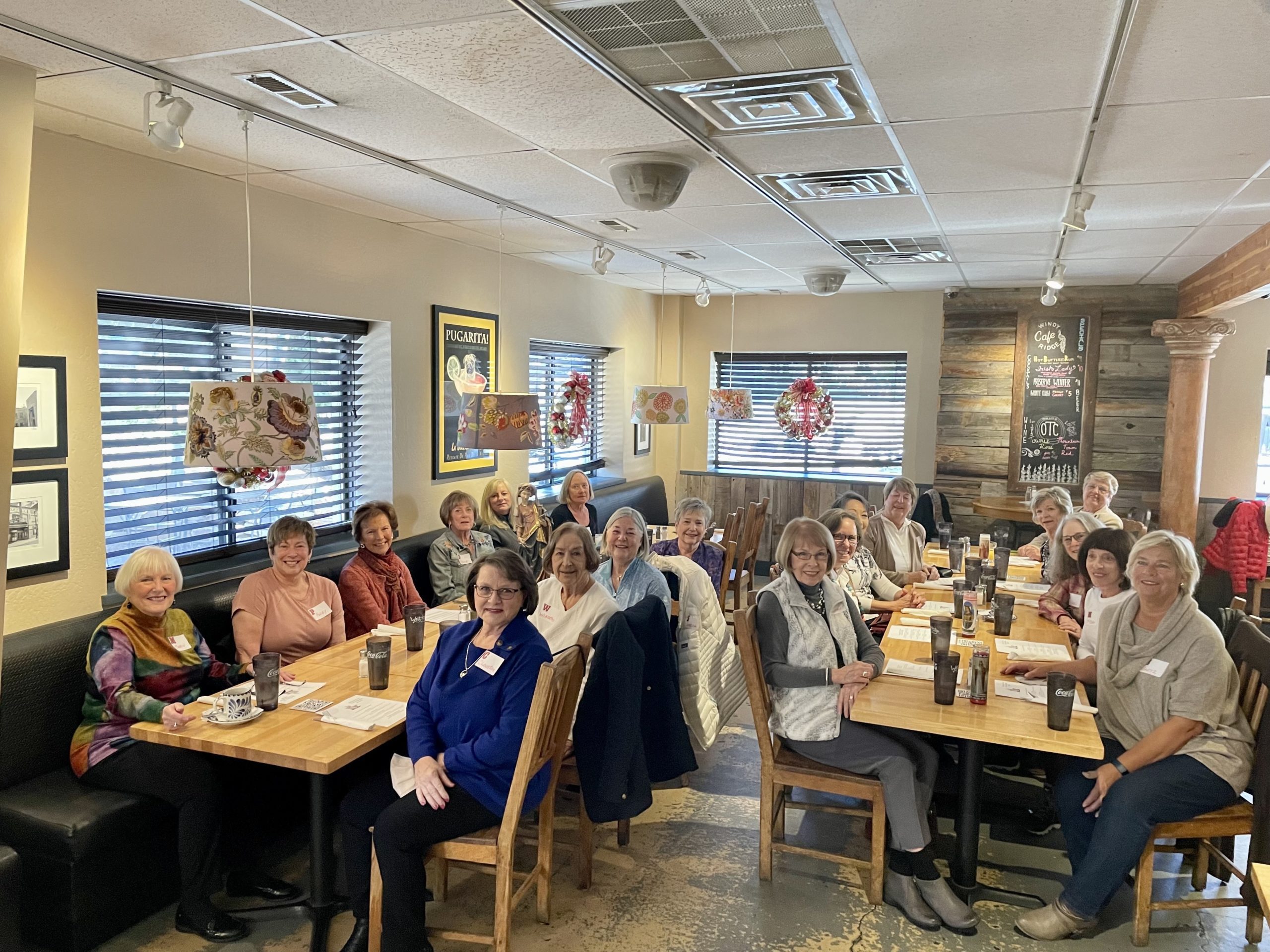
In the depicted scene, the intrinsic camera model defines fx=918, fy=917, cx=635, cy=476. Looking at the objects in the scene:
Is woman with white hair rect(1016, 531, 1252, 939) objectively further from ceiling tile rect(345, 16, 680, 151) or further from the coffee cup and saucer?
the coffee cup and saucer

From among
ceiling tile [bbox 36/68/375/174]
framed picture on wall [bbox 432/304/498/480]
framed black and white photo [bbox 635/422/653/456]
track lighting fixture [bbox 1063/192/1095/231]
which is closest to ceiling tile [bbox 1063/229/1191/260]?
track lighting fixture [bbox 1063/192/1095/231]

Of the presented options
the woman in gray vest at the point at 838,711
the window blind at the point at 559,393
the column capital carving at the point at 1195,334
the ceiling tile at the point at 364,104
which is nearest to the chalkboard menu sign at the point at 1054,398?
the column capital carving at the point at 1195,334

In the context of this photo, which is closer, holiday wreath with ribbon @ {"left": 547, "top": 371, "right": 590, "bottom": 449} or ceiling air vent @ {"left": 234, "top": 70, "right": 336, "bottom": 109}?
ceiling air vent @ {"left": 234, "top": 70, "right": 336, "bottom": 109}

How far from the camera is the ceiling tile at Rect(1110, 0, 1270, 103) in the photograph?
205cm

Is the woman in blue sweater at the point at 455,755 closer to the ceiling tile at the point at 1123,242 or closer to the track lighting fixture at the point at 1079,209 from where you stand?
the track lighting fixture at the point at 1079,209

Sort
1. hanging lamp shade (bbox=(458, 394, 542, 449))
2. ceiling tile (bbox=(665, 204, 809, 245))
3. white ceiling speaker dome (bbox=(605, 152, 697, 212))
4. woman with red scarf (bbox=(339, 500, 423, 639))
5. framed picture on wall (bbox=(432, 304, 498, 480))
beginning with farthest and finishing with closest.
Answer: framed picture on wall (bbox=(432, 304, 498, 480)) < ceiling tile (bbox=(665, 204, 809, 245)) < hanging lamp shade (bbox=(458, 394, 542, 449)) < woman with red scarf (bbox=(339, 500, 423, 639)) < white ceiling speaker dome (bbox=(605, 152, 697, 212))

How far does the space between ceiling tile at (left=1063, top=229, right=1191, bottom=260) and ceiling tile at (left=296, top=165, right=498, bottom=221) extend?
10.5 ft

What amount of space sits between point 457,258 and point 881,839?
4.08 metres

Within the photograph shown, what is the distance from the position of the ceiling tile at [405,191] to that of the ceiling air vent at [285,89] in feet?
2.62

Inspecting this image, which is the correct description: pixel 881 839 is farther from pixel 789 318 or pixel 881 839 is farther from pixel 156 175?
pixel 789 318

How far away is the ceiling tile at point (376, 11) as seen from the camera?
205cm

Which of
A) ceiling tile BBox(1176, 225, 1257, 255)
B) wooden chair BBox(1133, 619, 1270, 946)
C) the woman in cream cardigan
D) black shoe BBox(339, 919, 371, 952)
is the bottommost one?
black shoe BBox(339, 919, 371, 952)

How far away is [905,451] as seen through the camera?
8.27m

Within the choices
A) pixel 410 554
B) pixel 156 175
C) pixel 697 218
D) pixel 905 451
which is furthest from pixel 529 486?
pixel 905 451
